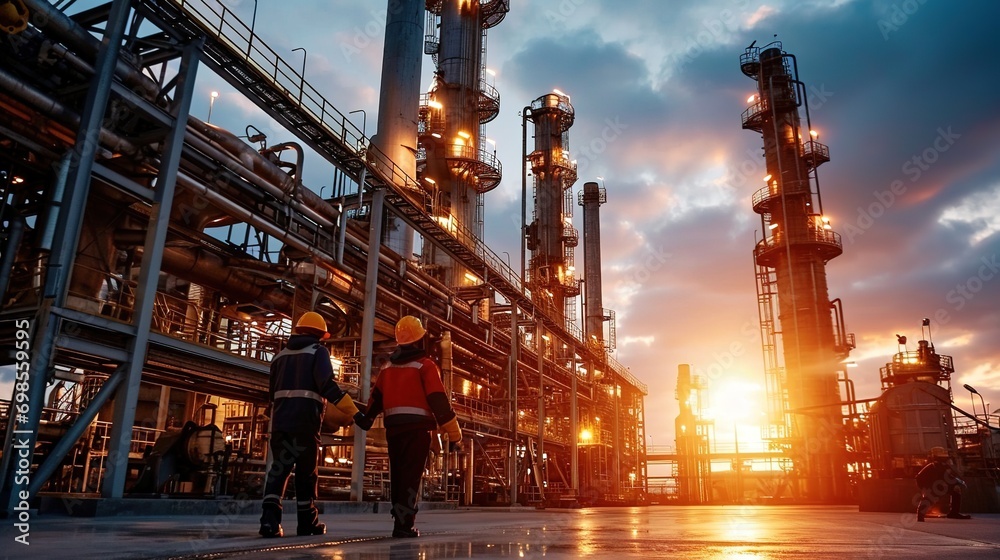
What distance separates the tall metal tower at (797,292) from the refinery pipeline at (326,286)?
12cm

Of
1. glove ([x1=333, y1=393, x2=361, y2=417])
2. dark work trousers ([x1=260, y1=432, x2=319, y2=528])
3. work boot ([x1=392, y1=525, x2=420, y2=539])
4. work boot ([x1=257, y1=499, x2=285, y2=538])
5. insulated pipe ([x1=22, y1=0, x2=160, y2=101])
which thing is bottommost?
work boot ([x1=392, y1=525, x2=420, y2=539])

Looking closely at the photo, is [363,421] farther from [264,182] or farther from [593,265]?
[593,265]

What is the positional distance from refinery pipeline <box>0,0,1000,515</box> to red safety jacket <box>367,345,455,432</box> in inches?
218

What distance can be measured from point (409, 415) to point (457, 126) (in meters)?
25.2

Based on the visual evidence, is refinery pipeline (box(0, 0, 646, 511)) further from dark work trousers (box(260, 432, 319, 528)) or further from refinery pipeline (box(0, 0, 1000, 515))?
dark work trousers (box(260, 432, 319, 528))

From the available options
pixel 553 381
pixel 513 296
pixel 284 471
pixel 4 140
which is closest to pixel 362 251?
pixel 4 140

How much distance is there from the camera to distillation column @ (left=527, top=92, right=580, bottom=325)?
35.3m

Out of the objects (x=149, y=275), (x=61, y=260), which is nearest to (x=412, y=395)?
(x=61, y=260)

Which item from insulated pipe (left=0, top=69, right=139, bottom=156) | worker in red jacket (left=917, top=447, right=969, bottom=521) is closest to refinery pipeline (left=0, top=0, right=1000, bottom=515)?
insulated pipe (left=0, top=69, right=139, bottom=156)

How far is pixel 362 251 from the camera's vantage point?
16000 mm

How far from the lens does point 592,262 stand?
4144cm

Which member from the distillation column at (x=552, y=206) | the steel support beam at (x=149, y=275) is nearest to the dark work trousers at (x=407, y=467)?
the steel support beam at (x=149, y=275)

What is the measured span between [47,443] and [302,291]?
18.9 feet

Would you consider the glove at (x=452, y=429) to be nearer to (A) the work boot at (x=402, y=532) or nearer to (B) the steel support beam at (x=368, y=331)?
(A) the work boot at (x=402, y=532)
